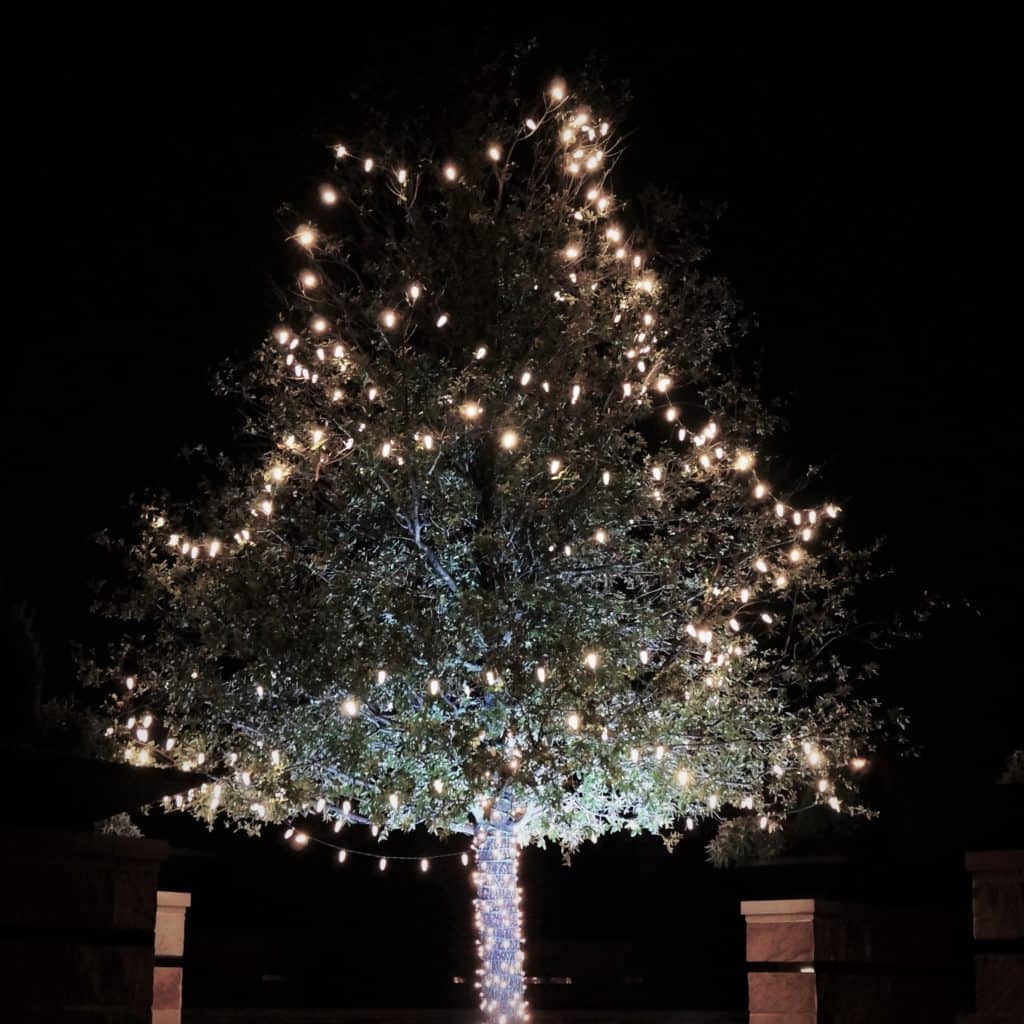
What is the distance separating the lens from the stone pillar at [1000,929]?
662 centimetres

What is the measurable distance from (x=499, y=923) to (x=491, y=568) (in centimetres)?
330

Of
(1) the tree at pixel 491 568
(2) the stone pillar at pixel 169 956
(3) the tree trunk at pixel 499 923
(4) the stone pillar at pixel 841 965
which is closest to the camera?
(4) the stone pillar at pixel 841 965

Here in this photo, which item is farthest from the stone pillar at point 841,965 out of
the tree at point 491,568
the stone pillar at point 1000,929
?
the stone pillar at point 1000,929

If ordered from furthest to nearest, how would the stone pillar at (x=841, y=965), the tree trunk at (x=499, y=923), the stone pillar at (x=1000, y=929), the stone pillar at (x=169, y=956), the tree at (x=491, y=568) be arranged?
the tree trunk at (x=499, y=923) < the tree at (x=491, y=568) < the stone pillar at (x=169, y=956) < the stone pillar at (x=841, y=965) < the stone pillar at (x=1000, y=929)

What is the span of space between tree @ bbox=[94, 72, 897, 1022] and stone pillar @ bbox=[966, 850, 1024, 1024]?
5.78m

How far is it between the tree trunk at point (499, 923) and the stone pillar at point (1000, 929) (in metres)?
6.77

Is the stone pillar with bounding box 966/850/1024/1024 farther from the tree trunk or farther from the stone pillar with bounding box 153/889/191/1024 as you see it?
the stone pillar with bounding box 153/889/191/1024

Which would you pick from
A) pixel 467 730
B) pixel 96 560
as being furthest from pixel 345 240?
pixel 96 560

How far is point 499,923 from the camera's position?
1318 cm

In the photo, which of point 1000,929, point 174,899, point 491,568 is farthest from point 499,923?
point 1000,929

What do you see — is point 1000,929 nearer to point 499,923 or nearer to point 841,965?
point 841,965

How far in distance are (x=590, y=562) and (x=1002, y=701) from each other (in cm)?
587

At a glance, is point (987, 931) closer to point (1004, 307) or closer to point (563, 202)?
point (563, 202)

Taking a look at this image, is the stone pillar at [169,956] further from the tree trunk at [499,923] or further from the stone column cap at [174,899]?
the tree trunk at [499,923]
